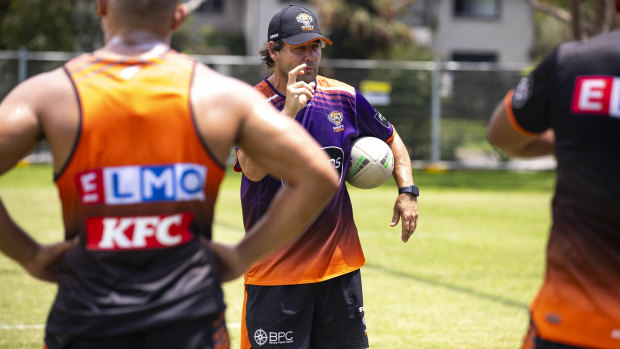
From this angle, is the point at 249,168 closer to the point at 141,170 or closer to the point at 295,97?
the point at 295,97

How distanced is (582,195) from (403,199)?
1.88 metres

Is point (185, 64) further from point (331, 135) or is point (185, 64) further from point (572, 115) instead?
point (331, 135)

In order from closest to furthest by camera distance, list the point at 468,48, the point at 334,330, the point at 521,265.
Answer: the point at 334,330, the point at 521,265, the point at 468,48

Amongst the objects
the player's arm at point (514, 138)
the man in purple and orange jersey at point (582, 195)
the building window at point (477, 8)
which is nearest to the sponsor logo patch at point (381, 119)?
the player's arm at point (514, 138)

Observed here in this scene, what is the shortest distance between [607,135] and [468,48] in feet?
119

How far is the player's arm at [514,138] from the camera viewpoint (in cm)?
294

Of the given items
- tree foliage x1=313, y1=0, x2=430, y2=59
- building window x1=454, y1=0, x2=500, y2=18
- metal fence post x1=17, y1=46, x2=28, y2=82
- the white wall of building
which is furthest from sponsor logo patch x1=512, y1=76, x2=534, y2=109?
building window x1=454, y1=0, x2=500, y2=18

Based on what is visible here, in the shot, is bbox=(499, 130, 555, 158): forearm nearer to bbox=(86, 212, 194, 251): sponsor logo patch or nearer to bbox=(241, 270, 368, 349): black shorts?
bbox=(86, 212, 194, 251): sponsor logo patch

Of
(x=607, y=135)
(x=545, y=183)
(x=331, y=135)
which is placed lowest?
(x=545, y=183)

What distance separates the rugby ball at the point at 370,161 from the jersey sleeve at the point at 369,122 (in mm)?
97

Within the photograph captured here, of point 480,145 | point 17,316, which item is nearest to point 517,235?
point 17,316

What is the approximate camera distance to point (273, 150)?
2.48 m

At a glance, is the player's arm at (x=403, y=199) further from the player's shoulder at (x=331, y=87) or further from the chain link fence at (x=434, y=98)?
the chain link fence at (x=434, y=98)

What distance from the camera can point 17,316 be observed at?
717 centimetres
